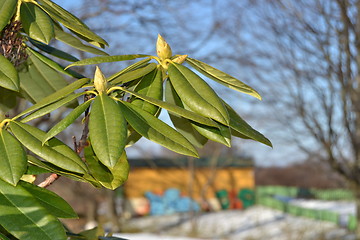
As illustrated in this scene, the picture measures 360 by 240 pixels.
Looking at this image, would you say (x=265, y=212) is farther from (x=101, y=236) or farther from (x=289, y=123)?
(x=101, y=236)

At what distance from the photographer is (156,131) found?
0.77 m

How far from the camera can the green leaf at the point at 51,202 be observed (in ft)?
2.67

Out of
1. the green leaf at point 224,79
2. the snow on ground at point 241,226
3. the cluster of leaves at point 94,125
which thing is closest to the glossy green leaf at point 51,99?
the cluster of leaves at point 94,125

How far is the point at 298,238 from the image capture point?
28.1ft

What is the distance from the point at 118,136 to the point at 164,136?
9cm

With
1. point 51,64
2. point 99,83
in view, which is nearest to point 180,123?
point 99,83

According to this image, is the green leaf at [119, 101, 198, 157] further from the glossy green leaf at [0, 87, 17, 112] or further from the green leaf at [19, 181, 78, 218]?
the glossy green leaf at [0, 87, 17, 112]

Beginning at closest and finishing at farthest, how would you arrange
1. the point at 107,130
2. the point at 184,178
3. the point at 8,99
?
1. the point at 107,130
2. the point at 8,99
3. the point at 184,178

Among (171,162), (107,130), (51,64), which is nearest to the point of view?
(107,130)

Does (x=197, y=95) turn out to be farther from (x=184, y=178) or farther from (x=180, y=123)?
(x=184, y=178)

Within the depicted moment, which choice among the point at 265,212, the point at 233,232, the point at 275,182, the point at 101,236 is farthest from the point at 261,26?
the point at 275,182

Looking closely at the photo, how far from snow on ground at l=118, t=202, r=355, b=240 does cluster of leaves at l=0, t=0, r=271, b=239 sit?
832 centimetres

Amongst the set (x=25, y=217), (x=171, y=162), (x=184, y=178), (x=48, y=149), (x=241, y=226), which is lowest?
(x=241, y=226)

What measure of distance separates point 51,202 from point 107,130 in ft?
0.69
